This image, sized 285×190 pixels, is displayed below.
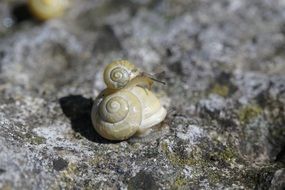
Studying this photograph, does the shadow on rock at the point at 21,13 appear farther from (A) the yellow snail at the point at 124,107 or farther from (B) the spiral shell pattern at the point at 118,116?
(B) the spiral shell pattern at the point at 118,116

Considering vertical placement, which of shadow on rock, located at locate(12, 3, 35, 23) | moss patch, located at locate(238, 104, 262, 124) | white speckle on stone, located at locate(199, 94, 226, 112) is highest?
Result: shadow on rock, located at locate(12, 3, 35, 23)

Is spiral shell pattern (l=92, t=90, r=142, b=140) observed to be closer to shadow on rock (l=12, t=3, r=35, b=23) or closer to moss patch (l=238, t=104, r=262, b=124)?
moss patch (l=238, t=104, r=262, b=124)

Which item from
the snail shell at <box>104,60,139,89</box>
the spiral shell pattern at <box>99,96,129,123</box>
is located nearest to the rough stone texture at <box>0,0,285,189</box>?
the spiral shell pattern at <box>99,96,129,123</box>

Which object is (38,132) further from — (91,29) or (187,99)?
(91,29)

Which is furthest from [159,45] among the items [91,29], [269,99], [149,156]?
[149,156]

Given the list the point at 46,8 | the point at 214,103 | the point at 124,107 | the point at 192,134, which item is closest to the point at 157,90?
the point at 214,103

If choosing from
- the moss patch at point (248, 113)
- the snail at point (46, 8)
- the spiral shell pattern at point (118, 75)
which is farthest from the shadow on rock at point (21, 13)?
the moss patch at point (248, 113)
